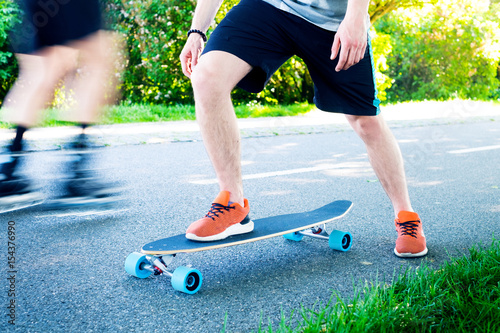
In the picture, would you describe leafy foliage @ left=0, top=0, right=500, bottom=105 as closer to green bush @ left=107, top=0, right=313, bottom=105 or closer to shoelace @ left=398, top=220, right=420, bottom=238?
green bush @ left=107, top=0, right=313, bottom=105

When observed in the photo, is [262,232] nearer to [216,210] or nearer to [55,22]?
[216,210]

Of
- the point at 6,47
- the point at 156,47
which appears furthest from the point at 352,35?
the point at 156,47

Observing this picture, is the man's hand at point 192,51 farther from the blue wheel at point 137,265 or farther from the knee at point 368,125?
the blue wheel at point 137,265

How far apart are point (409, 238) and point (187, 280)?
3.75ft

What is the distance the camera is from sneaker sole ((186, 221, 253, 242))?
2439 mm

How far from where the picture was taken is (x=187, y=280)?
2.29m

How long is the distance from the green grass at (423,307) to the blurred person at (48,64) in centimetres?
199

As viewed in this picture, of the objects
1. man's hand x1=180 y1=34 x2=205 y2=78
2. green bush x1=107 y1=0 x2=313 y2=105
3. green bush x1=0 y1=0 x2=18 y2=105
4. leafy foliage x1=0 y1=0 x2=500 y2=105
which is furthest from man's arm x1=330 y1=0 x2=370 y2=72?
green bush x1=107 y1=0 x2=313 y2=105

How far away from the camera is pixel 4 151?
3.69 meters

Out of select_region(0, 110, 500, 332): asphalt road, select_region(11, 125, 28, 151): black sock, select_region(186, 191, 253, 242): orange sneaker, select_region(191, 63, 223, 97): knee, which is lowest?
select_region(0, 110, 500, 332): asphalt road

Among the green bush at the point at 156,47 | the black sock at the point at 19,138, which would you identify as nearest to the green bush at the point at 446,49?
the green bush at the point at 156,47

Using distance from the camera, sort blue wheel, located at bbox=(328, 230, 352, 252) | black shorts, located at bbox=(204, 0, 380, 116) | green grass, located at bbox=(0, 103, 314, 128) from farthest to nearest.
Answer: green grass, located at bbox=(0, 103, 314, 128) → blue wheel, located at bbox=(328, 230, 352, 252) → black shorts, located at bbox=(204, 0, 380, 116)

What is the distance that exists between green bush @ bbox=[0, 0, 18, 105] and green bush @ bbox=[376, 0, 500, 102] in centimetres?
1114

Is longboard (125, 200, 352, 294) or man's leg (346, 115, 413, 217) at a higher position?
man's leg (346, 115, 413, 217)
